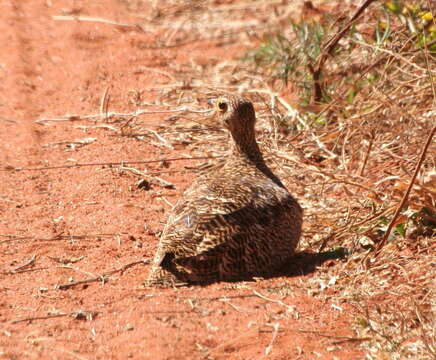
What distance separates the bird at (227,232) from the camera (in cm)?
572

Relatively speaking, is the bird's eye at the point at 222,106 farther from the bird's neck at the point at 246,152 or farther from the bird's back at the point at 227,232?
the bird's back at the point at 227,232

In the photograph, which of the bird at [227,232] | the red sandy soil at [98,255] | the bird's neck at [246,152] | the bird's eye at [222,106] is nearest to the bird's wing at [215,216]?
the bird at [227,232]

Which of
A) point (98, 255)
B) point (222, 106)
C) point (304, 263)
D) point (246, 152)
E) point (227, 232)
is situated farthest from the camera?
point (222, 106)

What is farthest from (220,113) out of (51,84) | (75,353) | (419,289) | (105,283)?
(51,84)

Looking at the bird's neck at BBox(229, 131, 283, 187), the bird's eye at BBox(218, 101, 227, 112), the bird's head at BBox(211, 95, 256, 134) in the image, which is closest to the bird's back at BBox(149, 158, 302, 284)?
the bird's neck at BBox(229, 131, 283, 187)

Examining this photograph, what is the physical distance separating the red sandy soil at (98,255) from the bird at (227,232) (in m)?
0.13

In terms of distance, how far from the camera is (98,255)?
659 cm

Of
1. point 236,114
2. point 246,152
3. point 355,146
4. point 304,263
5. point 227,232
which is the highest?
point 236,114

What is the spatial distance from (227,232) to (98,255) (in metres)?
1.30

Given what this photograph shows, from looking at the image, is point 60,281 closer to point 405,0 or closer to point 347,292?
point 347,292

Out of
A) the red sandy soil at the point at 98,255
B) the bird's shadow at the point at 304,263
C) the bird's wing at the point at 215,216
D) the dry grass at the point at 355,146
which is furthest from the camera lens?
the bird's shadow at the point at 304,263

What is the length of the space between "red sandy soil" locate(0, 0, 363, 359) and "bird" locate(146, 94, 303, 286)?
13 centimetres

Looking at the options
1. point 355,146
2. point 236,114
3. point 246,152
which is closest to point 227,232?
point 246,152

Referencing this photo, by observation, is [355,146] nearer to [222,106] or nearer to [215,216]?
[222,106]
